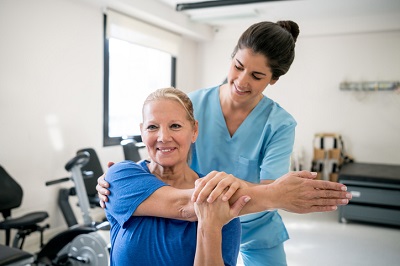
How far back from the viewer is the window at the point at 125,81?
4250 mm

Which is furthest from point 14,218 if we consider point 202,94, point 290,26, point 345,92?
point 345,92

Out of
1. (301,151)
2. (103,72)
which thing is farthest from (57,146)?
(301,151)

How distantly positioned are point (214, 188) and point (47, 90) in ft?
9.52

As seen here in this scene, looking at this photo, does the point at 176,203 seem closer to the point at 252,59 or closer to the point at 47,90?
the point at 252,59

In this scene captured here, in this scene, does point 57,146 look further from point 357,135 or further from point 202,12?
point 357,135

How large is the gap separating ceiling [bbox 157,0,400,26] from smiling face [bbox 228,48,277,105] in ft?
10.2

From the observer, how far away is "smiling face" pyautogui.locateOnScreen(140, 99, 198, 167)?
111 cm

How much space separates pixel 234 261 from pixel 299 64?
4445mm

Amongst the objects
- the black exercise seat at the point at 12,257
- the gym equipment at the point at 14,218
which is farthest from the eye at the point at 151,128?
the gym equipment at the point at 14,218

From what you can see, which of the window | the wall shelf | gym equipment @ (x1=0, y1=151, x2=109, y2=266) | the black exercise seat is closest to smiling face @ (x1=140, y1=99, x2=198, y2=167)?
the black exercise seat

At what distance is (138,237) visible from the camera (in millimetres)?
1019

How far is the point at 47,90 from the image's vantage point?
340 cm

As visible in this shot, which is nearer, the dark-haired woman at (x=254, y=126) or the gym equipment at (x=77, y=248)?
the dark-haired woman at (x=254, y=126)

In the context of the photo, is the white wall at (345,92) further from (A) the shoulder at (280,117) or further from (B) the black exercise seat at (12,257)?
(B) the black exercise seat at (12,257)
